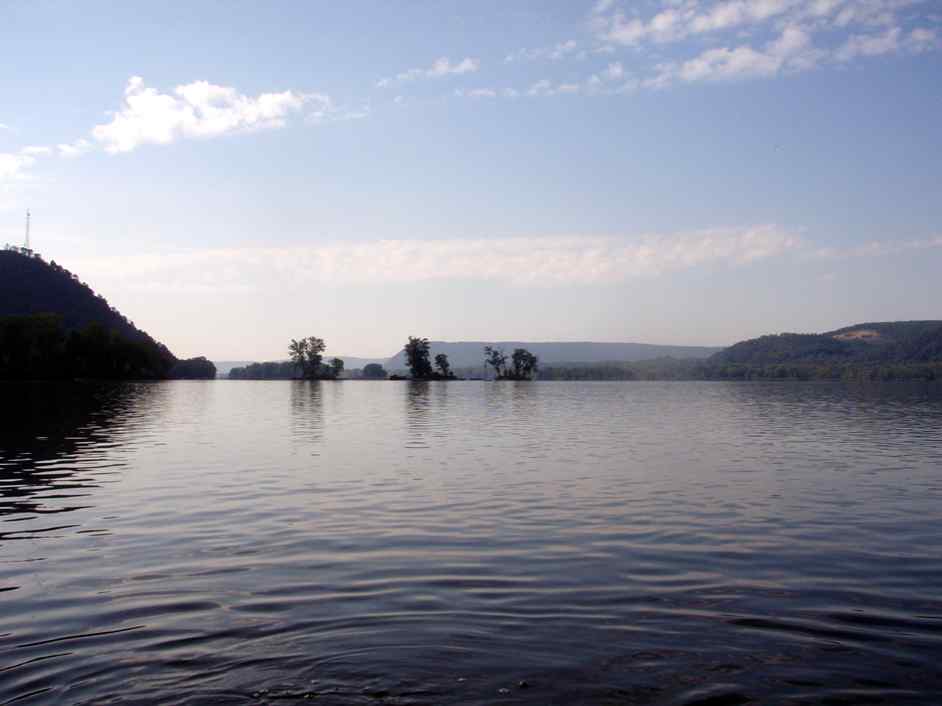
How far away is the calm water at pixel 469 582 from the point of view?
11.2 meters

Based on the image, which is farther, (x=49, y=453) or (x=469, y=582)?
(x=49, y=453)

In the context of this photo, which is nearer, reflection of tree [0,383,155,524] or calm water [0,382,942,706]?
calm water [0,382,942,706]

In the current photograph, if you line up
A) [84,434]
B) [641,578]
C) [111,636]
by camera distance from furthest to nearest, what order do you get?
[84,434], [641,578], [111,636]

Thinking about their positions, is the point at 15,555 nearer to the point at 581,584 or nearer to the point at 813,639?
the point at 581,584

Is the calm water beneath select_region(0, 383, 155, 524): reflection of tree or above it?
beneath

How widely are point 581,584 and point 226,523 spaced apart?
1166 centimetres

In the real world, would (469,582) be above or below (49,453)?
below

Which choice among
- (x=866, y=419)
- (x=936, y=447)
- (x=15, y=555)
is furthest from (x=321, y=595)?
(x=866, y=419)

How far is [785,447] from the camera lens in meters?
47.9

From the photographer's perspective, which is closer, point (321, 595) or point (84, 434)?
point (321, 595)

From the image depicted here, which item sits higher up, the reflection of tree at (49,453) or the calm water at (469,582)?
the reflection of tree at (49,453)

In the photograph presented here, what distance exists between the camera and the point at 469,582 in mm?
16578

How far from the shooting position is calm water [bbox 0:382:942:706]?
11227 mm

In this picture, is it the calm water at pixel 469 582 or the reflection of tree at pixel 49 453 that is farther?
the reflection of tree at pixel 49 453
